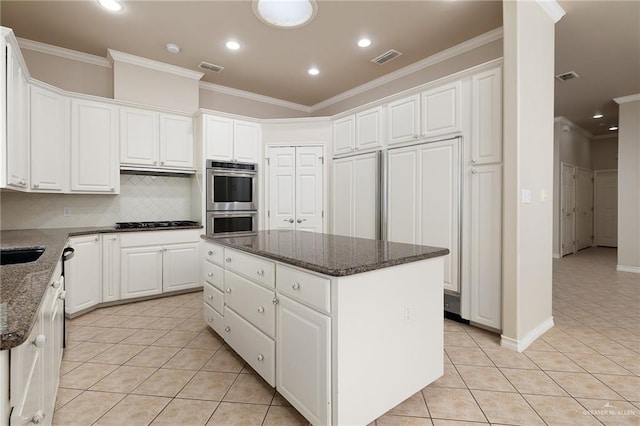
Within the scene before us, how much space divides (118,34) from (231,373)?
12.2ft

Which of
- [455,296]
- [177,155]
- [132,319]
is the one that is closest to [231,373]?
[132,319]

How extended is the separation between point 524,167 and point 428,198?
0.92 meters

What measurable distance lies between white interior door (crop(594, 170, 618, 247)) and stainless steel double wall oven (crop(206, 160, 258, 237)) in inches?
359

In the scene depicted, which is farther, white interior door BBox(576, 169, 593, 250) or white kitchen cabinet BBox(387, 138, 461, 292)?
white interior door BBox(576, 169, 593, 250)

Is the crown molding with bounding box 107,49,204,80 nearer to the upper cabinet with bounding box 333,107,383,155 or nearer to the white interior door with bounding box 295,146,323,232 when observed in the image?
the white interior door with bounding box 295,146,323,232

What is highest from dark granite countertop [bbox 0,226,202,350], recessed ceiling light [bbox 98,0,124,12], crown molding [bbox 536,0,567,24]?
recessed ceiling light [bbox 98,0,124,12]

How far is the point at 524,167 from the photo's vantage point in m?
2.49

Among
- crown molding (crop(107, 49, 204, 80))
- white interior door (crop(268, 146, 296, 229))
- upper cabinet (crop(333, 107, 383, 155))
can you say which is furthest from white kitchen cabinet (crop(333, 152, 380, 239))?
crown molding (crop(107, 49, 204, 80))

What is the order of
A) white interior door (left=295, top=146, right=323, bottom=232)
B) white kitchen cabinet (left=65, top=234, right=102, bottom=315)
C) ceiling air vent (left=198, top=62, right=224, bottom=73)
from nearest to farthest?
white kitchen cabinet (left=65, top=234, right=102, bottom=315) → ceiling air vent (left=198, top=62, right=224, bottom=73) → white interior door (left=295, top=146, right=323, bottom=232)

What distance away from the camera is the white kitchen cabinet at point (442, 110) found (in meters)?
2.97

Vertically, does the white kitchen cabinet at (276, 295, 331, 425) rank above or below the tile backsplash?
below

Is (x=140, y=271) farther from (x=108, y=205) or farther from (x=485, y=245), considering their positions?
(x=485, y=245)

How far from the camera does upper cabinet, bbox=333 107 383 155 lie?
3783 millimetres

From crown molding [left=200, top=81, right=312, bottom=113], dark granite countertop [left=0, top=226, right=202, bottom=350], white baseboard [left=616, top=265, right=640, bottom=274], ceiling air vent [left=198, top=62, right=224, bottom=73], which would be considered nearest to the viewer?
dark granite countertop [left=0, top=226, right=202, bottom=350]
